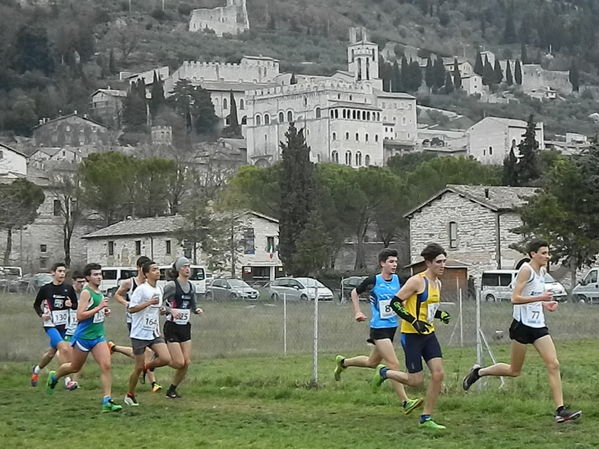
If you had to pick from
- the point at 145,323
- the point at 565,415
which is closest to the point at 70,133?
the point at 145,323

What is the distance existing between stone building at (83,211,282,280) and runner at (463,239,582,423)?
58.4m

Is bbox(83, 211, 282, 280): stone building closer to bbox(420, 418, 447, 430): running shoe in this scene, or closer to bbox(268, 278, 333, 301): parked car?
bbox(268, 278, 333, 301): parked car

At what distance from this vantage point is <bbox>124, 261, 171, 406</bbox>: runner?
1545cm

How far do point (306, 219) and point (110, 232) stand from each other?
38.8ft

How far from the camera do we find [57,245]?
3787 inches

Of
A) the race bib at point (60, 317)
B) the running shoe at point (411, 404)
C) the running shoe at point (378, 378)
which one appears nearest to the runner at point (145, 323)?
the race bib at point (60, 317)

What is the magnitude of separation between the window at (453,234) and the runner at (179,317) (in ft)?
144

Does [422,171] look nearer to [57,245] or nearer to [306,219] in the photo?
[306,219]

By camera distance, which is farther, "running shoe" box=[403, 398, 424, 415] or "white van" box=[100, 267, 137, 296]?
"white van" box=[100, 267, 137, 296]

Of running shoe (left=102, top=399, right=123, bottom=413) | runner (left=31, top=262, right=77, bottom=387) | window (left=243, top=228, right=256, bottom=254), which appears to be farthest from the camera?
window (left=243, top=228, right=256, bottom=254)

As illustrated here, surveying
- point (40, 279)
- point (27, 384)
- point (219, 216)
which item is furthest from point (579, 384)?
point (219, 216)

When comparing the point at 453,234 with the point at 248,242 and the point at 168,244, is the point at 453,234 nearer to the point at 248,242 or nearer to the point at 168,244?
the point at 248,242

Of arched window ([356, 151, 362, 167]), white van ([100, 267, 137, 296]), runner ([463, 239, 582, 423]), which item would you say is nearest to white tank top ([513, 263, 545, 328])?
runner ([463, 239, 582, 423])

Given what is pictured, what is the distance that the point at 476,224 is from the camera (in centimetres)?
5919
